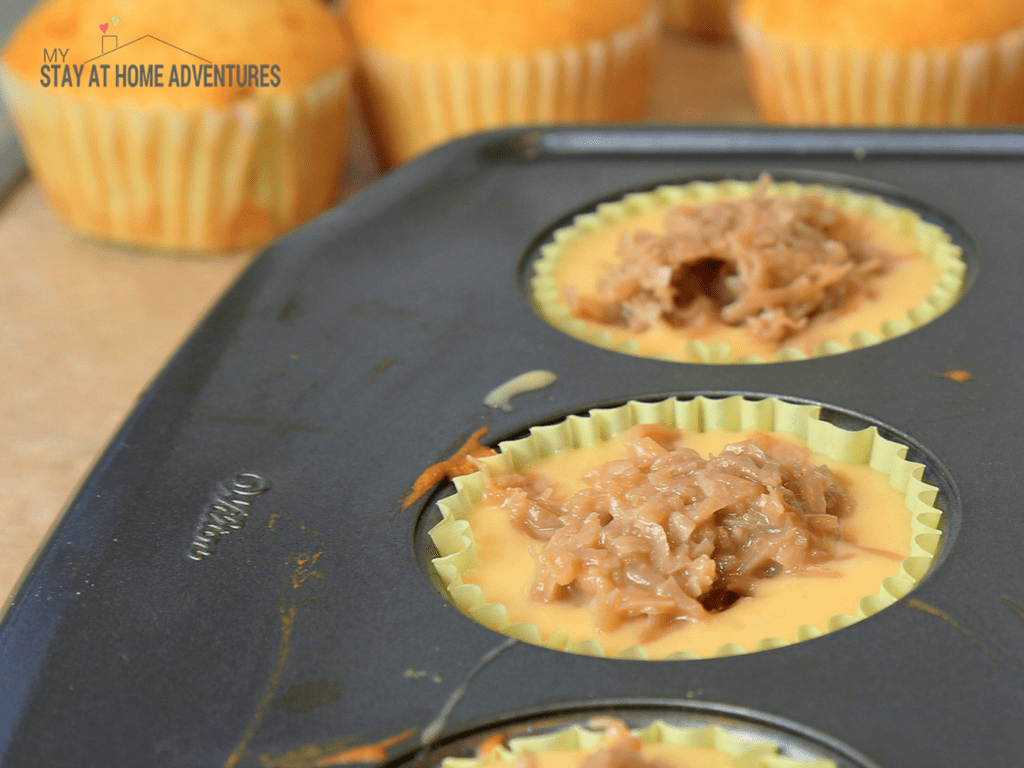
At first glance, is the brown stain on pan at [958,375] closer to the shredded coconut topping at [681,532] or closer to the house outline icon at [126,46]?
the shredded coconut topping at [681,532]

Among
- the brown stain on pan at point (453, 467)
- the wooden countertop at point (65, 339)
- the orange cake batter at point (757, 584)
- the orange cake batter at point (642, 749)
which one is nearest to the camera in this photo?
the orange cake batter at point (642, 749)

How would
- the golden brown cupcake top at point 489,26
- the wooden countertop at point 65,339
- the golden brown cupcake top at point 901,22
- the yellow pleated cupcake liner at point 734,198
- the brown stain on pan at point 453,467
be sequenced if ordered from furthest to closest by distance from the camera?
the golden brown cupcake top at point 489,26 → the golden brown cupcake top at point 901,22 → the wooden countertop at point 65,339 → the yellow pleated cupcake liner at point 734,198 → the brown stain on pan at point 453,467

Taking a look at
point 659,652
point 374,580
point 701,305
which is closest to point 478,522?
point 374,580

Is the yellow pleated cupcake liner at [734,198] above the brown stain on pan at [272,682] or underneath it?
underneath

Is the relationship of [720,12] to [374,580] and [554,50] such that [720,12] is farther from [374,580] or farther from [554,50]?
[374,580]

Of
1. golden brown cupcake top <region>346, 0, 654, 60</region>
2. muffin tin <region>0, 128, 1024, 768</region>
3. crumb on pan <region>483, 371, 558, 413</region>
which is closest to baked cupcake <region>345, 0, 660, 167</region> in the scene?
golden brown cupcake top <region>346, 0, 654, 60</region>

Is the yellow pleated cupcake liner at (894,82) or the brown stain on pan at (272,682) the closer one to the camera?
the brown stain on pan at (272,682)

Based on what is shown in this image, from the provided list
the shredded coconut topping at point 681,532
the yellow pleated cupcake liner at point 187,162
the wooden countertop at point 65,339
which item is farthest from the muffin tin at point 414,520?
the yellow pleated cupcake liner at point 187,162
